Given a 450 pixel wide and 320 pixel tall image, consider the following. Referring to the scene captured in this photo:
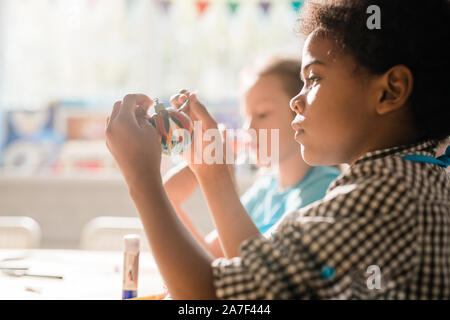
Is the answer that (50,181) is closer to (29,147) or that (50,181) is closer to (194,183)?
(29,147)

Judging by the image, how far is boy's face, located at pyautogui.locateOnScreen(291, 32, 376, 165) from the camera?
56cm

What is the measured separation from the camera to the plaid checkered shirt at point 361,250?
0.45 meters

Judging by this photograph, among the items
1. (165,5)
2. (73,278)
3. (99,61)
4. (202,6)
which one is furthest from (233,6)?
(73,278)

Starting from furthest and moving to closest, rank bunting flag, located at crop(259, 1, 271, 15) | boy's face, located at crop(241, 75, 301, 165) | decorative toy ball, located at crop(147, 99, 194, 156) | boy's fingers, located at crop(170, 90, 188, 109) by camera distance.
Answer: bunting flag, located at crop(259, 1, 271, 15) → boy's face, located at crop(241, 75, 301, 165) → boy's fingers, located at crop(170, 90, 188, 109) → decorative toy ball, located at crop(147, 99, 194, 156)

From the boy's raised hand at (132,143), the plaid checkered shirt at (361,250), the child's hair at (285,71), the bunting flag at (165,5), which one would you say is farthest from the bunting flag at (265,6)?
the plaid checkered shirt at (361,250)

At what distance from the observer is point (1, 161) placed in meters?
2.51

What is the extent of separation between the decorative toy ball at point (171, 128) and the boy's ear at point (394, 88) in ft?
0.99

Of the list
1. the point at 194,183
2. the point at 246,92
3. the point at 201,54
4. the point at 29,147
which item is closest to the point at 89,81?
the point at 29,147

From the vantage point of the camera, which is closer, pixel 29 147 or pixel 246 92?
pixel 246 92

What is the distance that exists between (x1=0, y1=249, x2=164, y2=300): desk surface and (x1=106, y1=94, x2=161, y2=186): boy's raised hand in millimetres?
303

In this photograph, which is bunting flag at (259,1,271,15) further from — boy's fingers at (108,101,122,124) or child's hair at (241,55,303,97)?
boy's fingers at (108,101,122,124)

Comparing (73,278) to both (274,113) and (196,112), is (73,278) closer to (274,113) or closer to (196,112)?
(196,112)

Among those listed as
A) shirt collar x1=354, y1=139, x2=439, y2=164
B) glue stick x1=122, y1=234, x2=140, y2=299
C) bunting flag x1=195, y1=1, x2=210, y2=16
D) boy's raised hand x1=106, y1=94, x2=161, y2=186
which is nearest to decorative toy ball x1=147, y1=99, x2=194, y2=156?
boy's raised hand x1=106, y1=94, x2=161, y2=186

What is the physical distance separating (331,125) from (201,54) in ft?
6.61
